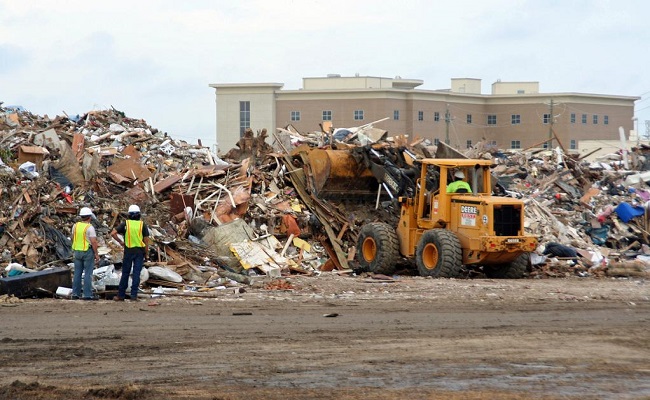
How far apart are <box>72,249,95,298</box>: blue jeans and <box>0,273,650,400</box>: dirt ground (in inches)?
14.2

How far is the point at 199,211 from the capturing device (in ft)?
65.1

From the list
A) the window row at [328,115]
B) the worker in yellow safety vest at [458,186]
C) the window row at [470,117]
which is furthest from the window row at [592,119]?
the worker in yellow safety vest at [458,186]

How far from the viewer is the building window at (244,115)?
67.4m

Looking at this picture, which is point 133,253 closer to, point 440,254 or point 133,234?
point 133,234

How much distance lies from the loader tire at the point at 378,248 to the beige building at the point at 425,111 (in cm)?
4435

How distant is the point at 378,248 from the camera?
18.5 metres

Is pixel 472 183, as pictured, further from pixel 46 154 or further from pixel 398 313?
pixel 46 154

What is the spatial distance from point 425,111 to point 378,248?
50138 mm

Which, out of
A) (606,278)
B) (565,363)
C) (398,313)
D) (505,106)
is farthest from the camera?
(505,106)

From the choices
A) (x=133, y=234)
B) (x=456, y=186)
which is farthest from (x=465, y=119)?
(x=133, y=234)

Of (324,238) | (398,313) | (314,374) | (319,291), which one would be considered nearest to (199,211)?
(324,238)

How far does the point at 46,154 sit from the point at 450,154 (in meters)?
8.78

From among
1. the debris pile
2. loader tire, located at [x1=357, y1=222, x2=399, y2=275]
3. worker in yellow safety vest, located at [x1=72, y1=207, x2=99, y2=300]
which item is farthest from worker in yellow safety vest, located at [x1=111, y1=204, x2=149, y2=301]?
loader tire, located at [x1=357, y1=222, x2=399, y2=275]

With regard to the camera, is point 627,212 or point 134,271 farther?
point 627,212
